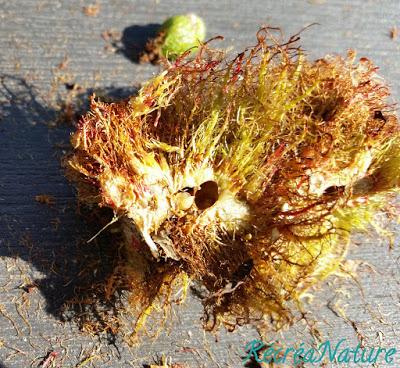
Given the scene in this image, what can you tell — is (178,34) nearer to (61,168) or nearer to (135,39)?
(135,39)

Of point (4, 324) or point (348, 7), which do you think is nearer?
point (4, 324)

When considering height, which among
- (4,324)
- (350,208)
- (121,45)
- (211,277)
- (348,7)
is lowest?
(4,324)

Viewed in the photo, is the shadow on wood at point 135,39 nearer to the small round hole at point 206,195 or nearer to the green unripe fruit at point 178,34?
the green unripe fruit at point 178,34

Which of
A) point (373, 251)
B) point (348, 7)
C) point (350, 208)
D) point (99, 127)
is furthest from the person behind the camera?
point (348, 7)

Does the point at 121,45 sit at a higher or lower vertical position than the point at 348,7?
lower

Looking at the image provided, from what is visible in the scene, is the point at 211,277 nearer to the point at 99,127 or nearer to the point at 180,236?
the point at 180,236

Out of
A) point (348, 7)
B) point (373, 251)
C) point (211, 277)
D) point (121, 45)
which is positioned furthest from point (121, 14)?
point (373, 251)

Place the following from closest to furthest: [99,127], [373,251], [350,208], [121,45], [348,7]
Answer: [99,127] → [350,208] → [373,251] → [121,45] → [348,7]

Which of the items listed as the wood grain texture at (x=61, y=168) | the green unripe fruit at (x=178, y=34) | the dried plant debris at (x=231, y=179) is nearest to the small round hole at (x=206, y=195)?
the dried plant debris at (x=231, y=179)

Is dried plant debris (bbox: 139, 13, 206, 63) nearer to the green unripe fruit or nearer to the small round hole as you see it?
the green unripe fruit
